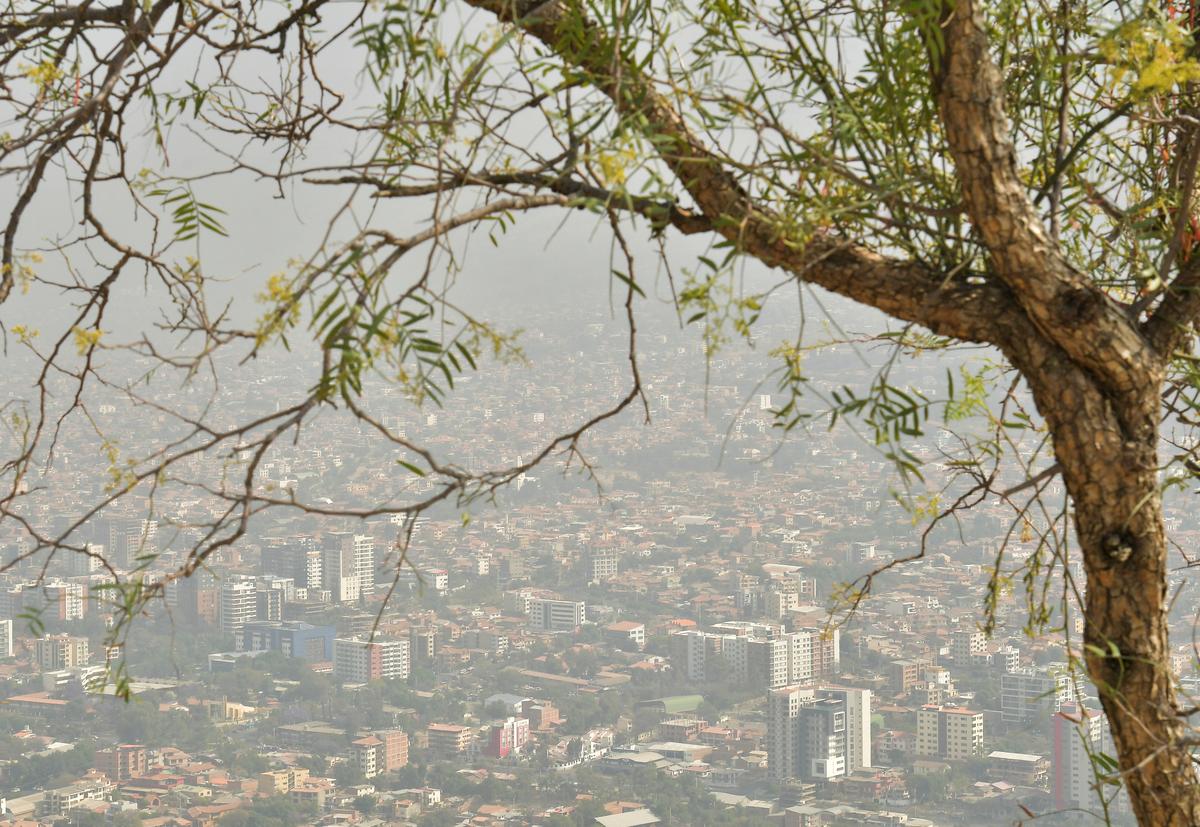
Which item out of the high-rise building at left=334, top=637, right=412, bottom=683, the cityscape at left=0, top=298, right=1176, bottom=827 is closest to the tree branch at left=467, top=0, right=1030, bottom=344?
the cityscape at left=0, top=298, right=1176, bottom=827

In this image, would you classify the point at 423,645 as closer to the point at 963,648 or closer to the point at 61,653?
the point at 61,653

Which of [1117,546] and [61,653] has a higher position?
[1117,546]

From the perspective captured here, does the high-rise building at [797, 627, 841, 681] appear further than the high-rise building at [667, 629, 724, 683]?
No

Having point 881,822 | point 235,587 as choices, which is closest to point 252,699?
point 235,587

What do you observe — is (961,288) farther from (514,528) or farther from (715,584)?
(514,528)

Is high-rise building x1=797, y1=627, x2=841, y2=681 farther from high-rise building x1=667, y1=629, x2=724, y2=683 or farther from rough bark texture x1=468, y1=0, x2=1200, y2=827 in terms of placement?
rough bark texture x1=468, y1=0, x2=1200, y2=827

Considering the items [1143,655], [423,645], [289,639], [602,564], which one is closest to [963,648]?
[602,564]

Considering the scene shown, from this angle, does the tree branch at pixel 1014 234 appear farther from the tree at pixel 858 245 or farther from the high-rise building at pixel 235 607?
the high-rise building at pixel 235 607
